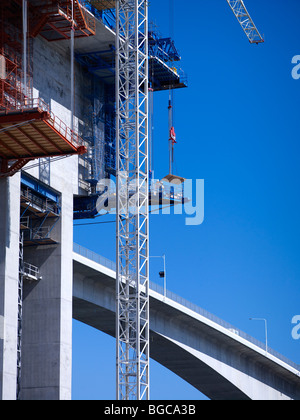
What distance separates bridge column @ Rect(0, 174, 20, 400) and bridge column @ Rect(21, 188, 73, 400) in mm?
6213

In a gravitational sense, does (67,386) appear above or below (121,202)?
below

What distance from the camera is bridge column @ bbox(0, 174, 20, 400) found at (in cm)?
5725

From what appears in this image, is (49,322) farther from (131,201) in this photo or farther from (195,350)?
(195,350)

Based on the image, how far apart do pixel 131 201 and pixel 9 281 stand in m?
16.3

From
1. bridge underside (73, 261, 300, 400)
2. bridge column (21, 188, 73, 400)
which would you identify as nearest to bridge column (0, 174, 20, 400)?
bridge column (21, 188, 73, 400)

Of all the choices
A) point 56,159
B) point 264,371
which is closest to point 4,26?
point 56,159

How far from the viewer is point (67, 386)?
65.1 meters

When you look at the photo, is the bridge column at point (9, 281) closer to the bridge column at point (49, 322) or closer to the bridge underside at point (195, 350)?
the bridge column at point (49, 322)

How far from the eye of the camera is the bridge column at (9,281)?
57250 millimetres

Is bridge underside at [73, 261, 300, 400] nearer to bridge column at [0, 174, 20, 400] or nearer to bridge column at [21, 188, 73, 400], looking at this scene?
bridge column at [21, 188, 73, 400]

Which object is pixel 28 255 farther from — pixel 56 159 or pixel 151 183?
pixel 151 183
